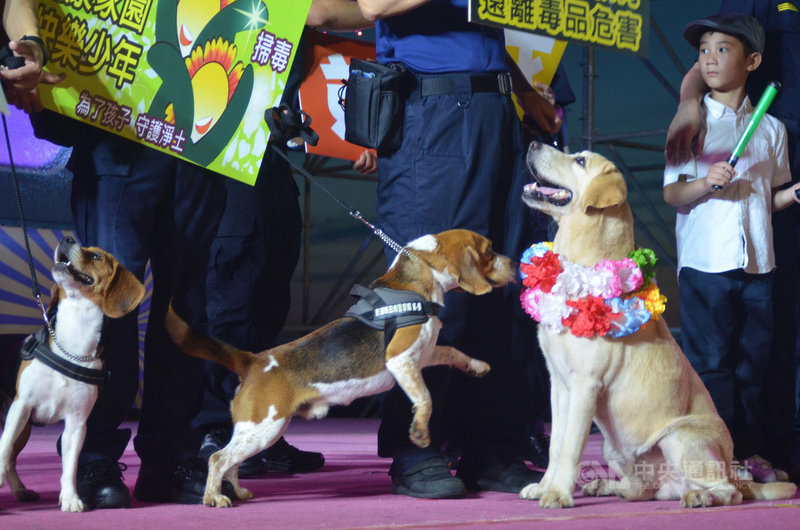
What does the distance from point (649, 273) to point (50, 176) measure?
4.57m

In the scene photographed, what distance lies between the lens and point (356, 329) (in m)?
→ 2.67

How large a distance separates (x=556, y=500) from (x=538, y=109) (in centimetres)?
144

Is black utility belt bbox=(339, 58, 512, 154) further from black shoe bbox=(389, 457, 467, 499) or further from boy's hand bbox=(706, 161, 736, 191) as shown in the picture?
black shoe bbox=(389, 457, 467, 499)

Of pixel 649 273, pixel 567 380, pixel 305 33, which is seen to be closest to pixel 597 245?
pixel 649 273

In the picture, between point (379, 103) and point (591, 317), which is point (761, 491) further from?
point (379, 103)

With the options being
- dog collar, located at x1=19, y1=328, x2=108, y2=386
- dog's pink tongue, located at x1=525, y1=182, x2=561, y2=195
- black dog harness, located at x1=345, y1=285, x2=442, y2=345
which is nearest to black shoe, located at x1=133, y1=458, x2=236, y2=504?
dog collar, located at x1=19, y1=328, x2=108, y2=386

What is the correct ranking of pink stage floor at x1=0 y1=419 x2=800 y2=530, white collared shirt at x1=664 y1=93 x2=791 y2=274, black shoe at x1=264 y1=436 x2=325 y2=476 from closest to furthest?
pink stage floor at x1=0 y1=419 x2=800 y2=530
white collared shirt at x1=664 y1=93 x2=791 y2=274
black shoe at x1=264 y1=436 x2=325 y2=476

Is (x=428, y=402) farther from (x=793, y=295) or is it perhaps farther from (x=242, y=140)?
(x=793, y=295)

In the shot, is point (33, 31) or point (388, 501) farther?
point (388, 501)

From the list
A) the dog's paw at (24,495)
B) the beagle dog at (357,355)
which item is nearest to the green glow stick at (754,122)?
the beagle dog at (357,355)

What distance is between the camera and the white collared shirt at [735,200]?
127 inches

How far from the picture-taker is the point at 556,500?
2469 mm

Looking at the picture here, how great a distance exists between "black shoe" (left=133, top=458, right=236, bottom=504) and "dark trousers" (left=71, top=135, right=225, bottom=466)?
0.03 metres

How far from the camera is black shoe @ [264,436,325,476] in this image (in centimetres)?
364
